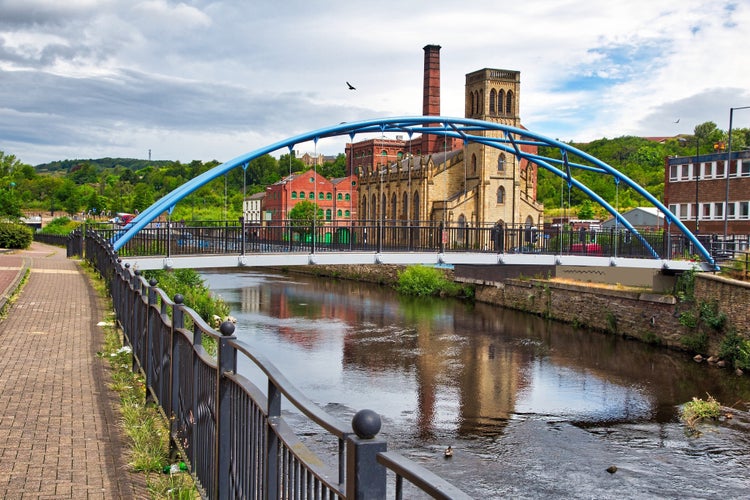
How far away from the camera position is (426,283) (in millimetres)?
43531

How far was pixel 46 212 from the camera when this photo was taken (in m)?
108

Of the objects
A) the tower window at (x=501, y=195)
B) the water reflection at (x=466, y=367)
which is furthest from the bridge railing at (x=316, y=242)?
the tower window at (x=501, y=195)

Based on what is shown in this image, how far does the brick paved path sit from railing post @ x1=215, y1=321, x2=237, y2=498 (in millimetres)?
998

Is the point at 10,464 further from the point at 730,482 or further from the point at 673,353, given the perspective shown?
the point at 673,353

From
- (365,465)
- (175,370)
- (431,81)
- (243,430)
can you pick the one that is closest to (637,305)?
(175,370)

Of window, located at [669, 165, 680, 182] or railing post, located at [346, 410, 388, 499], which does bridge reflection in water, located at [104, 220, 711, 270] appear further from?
window, located at [669, 165, 680, 182]

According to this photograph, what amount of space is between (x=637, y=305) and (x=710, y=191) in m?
22.2

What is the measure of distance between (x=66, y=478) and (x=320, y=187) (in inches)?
3000

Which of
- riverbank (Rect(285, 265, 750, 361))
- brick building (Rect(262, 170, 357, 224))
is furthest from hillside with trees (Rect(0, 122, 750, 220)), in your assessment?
riverbank (Rect(285, 265, 750, 361))

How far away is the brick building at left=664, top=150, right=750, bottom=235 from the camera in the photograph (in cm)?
4379

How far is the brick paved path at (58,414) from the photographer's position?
492 centimetres

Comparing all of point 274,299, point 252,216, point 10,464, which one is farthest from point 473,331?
point 252,216

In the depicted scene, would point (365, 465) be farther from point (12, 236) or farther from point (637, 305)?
point (12, 236)

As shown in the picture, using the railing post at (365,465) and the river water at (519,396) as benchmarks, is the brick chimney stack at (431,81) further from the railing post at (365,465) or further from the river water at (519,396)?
the railing post at (365,465)
